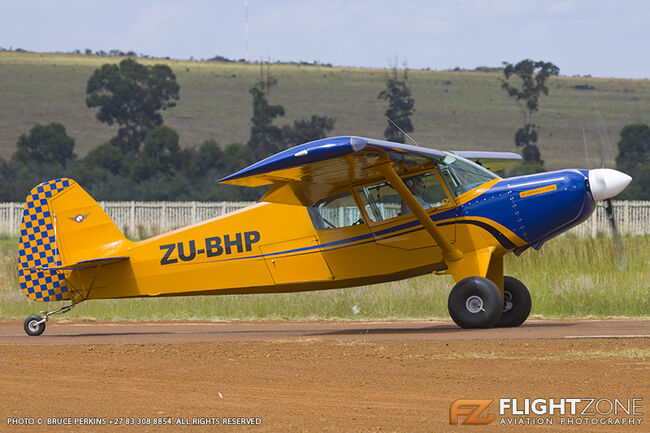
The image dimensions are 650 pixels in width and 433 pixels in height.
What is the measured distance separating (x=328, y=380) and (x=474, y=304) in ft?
14.9

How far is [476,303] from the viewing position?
1420 centimetres

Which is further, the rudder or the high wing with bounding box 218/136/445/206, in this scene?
the rudder

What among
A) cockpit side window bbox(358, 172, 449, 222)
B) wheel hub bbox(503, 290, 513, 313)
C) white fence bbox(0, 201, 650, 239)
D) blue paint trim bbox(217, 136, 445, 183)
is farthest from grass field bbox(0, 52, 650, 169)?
blue paint trim bbox(217, 136, 445, 183)

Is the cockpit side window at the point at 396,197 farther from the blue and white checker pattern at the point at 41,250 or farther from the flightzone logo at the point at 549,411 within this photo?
the flightzone logo at the point at 549,411

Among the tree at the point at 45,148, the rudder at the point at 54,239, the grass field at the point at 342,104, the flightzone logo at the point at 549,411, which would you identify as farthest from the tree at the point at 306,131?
the flightzone logo at the point at 549,411

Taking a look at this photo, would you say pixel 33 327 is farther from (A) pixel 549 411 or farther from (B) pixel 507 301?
(A) pixel 549 411

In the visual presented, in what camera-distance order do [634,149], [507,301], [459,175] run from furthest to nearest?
[634,149] < [507,301] < [459,175]

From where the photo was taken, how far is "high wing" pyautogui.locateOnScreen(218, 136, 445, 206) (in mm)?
12664

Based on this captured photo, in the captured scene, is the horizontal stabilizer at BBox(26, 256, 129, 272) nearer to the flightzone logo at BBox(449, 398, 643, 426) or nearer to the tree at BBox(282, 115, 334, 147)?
the flightzone logo at BBox(449, 398, 643, 426)

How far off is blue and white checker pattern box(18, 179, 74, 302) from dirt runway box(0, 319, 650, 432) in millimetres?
962

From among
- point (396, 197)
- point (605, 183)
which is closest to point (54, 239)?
point (396, 197)

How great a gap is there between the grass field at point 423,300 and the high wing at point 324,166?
4398 mm

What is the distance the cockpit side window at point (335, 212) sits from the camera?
15.1 m

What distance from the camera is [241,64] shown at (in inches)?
6220
